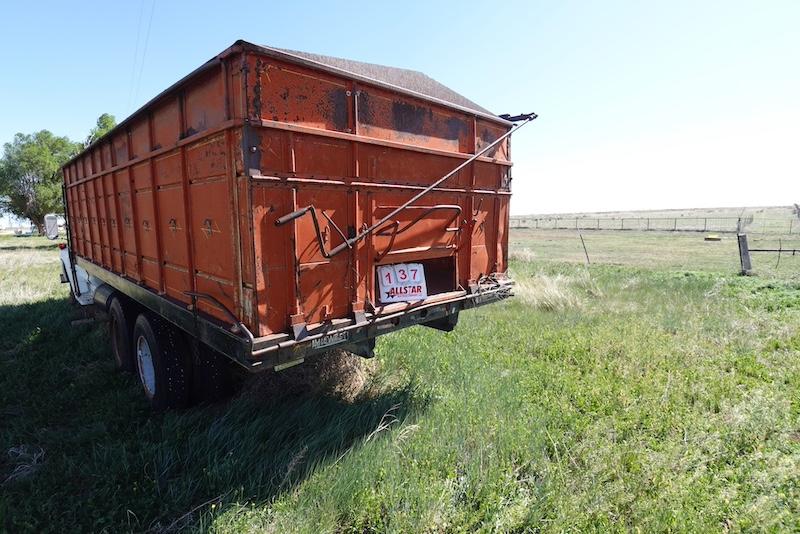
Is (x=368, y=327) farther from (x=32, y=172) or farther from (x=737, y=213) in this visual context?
(x=737, y=213)

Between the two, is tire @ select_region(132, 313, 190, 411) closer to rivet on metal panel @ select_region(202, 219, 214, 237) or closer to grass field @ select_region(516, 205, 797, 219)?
rivet on metal panel @ select_region(202, 219, 214, 237)

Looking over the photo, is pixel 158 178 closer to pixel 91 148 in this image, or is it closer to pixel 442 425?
pixel 91 148

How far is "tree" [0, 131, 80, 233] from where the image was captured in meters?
35.0

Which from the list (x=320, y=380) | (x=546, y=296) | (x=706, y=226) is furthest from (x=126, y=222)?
(x=706, y=226)

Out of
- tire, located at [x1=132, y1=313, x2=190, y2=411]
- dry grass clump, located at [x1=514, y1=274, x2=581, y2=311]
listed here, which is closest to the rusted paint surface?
tire, located at [x1=132, y1=313, x2=190, y2=411]

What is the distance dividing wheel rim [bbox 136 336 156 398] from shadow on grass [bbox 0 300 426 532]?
15cm

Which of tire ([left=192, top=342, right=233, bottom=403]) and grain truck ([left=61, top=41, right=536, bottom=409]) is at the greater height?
grain truck ([left=61, top=41, right=536, bottom=409])

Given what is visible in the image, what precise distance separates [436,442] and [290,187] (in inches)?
90.1

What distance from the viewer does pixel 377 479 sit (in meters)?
3.01

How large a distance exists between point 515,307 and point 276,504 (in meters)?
6.42

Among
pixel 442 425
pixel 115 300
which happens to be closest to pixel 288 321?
pixel 442 425

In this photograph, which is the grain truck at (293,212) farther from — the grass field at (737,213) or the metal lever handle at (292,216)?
the grass field at (737,213)

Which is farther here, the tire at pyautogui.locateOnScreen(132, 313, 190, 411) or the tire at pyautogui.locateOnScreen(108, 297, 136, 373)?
the tire at pyautogui.locateOnScreen(108, 297, 136, 373)

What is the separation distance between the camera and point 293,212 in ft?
9.24
